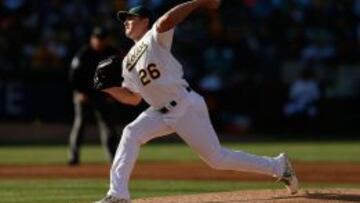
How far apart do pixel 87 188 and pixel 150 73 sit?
122 inches

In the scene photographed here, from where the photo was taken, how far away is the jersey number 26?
729cm

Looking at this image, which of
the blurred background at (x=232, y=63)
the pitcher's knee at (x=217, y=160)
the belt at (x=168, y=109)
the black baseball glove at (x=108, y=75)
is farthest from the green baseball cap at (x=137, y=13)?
the blurred background at (x=232, y=63)

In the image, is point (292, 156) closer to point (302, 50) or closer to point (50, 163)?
point (50, 163)

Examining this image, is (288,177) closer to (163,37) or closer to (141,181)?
(163,37)

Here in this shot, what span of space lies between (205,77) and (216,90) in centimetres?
55

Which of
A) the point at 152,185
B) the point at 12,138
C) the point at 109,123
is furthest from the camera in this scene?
the point at 12,138

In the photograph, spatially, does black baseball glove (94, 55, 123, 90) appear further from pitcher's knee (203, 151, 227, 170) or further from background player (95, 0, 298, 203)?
pitcher's knee (203, 151, 227, 170)

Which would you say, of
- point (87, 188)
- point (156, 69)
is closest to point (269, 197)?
point (156, 69)

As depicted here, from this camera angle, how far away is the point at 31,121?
20.7 m

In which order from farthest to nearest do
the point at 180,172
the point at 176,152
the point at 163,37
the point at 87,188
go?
the point at 176,152, the point at 180,172, the point at 87,188, the point at 163,37

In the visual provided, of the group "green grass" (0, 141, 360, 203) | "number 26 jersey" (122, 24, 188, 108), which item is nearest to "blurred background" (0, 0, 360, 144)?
"green grass" (0, 141, 360, 203)

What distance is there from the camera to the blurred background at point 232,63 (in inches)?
819

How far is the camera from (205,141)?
24.4 feet

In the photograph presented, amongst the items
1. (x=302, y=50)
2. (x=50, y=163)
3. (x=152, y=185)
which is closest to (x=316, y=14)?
(x=302, y=50)
